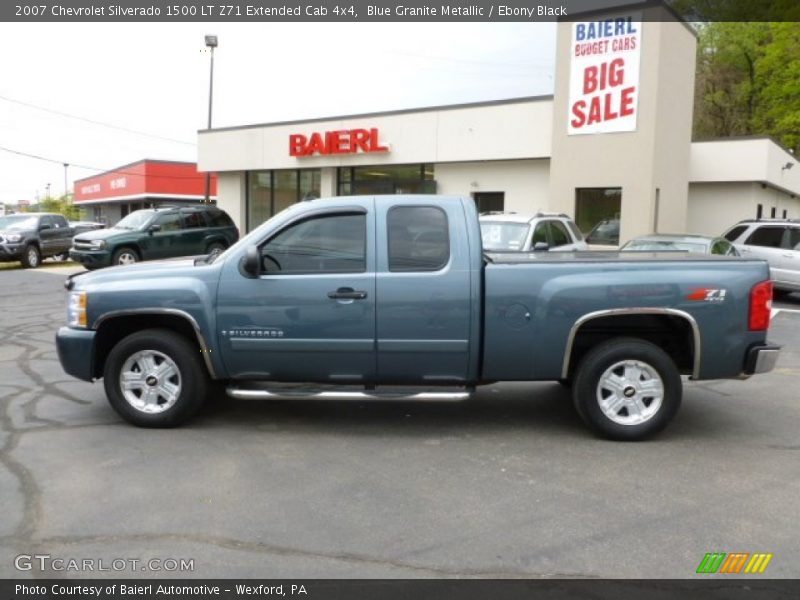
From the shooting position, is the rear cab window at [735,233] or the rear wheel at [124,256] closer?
the rear cab window at [735,233]

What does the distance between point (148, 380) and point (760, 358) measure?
483 centimetres

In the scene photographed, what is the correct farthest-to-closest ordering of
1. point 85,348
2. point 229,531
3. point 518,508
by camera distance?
point 85,348 < point 518,508 < point 229,531

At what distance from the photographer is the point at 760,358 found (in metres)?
5.40

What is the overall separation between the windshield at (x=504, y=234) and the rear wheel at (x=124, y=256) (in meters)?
10.6

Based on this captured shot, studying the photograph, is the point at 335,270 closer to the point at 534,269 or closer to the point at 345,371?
the point at 345,371

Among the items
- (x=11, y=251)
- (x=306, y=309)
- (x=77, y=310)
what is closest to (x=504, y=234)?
(x=306, y=309)

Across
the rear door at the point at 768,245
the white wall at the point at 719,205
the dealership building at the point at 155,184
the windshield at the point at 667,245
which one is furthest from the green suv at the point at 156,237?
the dealership building at the point at 155,184

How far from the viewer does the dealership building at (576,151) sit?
706 inches

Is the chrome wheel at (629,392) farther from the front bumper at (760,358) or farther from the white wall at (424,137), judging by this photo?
the white wall at (424,137)

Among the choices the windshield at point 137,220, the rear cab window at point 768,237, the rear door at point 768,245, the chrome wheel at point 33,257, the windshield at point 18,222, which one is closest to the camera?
the rear door at point 768,245

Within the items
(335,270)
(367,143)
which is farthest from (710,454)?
(367,143)

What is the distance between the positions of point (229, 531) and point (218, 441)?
65.4 inches

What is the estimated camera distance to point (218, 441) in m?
5.56

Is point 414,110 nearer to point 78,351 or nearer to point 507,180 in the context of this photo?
point 507,180
